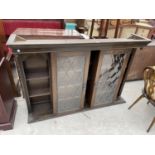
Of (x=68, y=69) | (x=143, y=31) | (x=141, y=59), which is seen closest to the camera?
(x=68, y=69)

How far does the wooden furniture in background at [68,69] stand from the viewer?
4.17ft

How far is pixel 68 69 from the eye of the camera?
1498 millimetres

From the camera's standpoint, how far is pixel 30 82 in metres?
1.67

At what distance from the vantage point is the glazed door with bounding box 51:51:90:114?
1407 mm

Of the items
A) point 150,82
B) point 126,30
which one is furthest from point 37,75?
point 126,30

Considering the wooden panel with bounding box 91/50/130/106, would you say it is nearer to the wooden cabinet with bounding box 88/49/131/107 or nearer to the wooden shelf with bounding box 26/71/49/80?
the wooden cabinet with bounding box 88/49/131/107

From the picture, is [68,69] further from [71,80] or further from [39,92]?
[39,92]

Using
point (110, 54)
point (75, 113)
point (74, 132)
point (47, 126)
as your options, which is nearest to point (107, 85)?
point (110, 54)

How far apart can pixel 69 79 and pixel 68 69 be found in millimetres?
147

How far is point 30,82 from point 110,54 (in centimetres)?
103

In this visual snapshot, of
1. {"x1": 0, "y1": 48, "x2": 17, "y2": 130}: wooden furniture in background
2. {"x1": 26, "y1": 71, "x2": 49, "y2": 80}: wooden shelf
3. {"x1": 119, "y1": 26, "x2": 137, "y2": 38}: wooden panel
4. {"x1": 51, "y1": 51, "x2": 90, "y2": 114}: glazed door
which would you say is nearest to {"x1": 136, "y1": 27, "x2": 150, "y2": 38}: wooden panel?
{"x1": 119, "y1": 26, "x2": 137, "y2": 38}: wooden panel

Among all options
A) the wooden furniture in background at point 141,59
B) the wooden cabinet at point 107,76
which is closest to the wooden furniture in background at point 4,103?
the wooden cabinet at point 107,76

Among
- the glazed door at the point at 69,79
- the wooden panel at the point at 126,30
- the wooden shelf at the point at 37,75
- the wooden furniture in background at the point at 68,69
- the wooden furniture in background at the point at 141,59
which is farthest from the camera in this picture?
the wooden panel at the point at 126,30

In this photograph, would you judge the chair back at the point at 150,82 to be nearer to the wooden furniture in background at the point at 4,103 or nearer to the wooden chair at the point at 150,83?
the wooden chair at the point at 150,83
